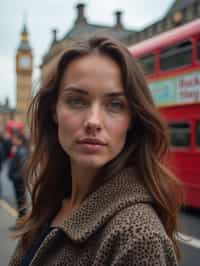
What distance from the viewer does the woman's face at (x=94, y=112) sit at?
1333mm

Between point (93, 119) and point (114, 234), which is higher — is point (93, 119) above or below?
above

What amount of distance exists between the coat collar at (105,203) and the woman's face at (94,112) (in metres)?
0.09

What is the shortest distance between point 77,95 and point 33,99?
1.22 feet

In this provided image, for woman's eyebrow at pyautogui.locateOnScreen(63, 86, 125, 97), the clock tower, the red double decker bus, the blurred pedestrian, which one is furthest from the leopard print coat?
the clock tower

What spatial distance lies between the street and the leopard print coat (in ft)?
7.88

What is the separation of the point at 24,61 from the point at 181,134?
93250mm

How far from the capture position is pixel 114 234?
1.11m

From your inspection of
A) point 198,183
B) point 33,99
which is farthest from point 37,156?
point 198,183

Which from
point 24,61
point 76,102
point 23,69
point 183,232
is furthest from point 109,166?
point 24,61

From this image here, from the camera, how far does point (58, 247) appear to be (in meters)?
1.30

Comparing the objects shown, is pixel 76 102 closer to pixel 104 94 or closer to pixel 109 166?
pixel 104 94

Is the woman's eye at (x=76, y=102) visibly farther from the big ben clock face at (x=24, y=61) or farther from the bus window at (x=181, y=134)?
the big ben clock face at (x=24, y=61)

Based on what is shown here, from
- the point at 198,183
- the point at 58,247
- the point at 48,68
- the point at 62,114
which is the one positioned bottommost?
the point at 198,183

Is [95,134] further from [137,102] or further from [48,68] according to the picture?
[48,68]
